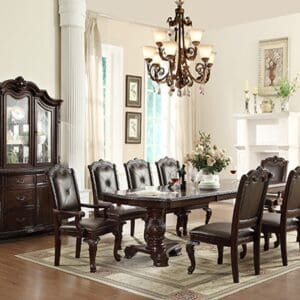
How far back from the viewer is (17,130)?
6.75 meters

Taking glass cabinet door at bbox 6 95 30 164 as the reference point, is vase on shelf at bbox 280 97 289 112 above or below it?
above

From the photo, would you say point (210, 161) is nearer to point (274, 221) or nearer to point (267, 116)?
point (274, 221)

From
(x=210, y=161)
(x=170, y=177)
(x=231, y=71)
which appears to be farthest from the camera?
(x=231, y=71)

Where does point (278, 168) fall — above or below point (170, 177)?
above

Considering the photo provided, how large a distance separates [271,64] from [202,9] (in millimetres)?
2654

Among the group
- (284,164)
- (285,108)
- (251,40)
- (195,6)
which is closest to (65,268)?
(284,164)

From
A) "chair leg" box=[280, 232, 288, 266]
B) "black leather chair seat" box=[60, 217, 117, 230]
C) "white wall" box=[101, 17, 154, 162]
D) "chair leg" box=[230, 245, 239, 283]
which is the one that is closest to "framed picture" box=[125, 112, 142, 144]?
"white wall" box=[101, 17, 154, 162]

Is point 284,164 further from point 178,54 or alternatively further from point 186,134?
point 186,134

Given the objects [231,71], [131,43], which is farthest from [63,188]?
[231,71]

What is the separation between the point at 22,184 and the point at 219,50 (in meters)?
5.77

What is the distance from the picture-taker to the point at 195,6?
25.9 ft

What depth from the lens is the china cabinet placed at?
258 inches

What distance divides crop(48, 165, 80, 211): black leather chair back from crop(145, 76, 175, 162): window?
5074 millimetres

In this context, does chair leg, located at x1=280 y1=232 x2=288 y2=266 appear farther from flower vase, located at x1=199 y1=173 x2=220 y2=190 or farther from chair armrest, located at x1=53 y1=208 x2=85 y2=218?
chair armrest, located at x1=53 y1=208 x2=85 y2=218
